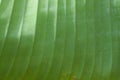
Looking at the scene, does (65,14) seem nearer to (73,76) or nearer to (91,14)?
(91,14)

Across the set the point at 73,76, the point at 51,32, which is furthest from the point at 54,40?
the point at 73,76

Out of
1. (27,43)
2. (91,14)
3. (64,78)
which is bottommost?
(64,78)

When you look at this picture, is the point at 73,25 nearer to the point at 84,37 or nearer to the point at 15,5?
the point at 84,37

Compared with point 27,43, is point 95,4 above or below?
above

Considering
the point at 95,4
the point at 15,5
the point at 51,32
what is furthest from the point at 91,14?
the point at 15,5

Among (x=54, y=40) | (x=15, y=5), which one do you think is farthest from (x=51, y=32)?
(x=15, y=5)

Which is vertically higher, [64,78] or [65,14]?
[65,14]
